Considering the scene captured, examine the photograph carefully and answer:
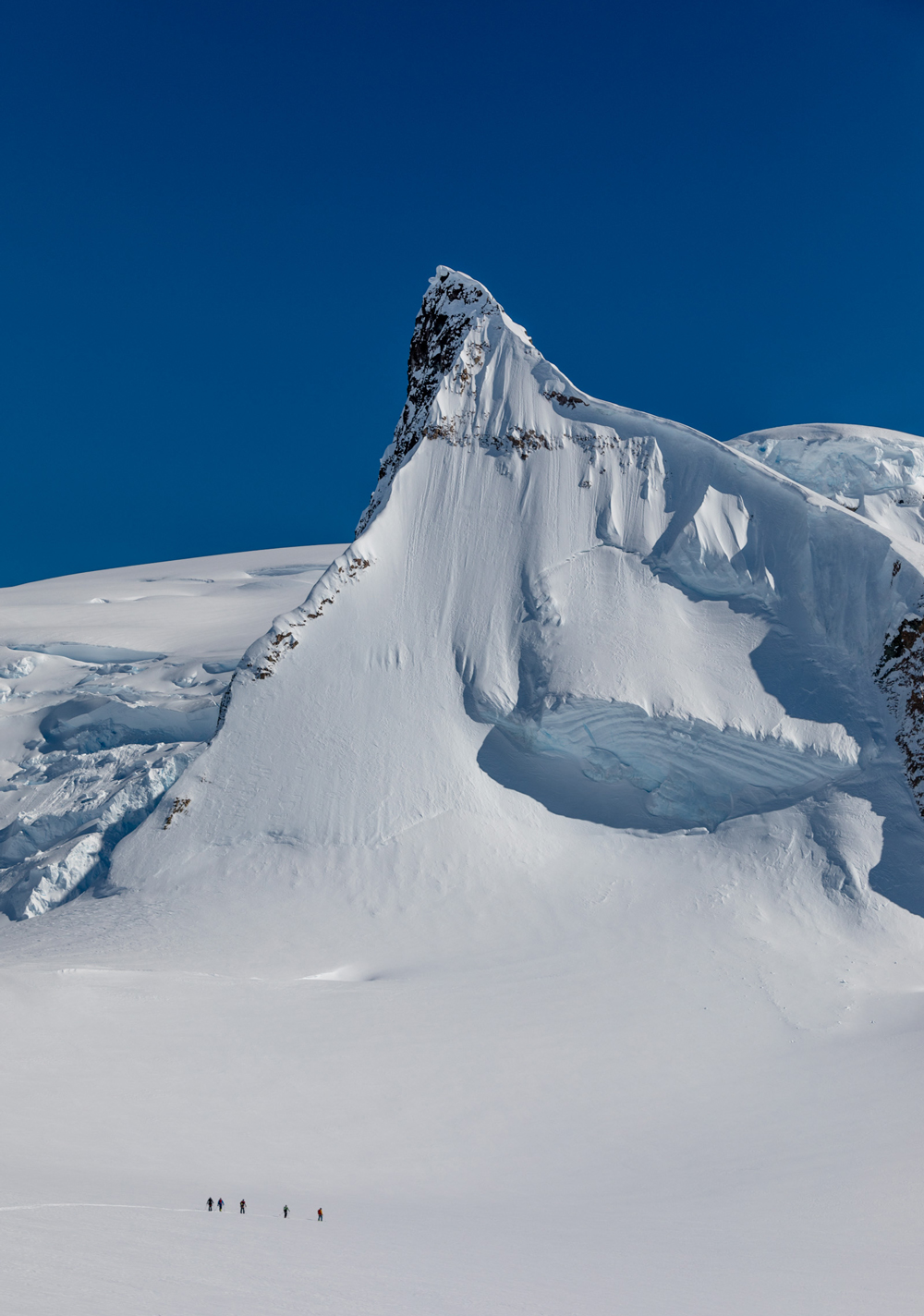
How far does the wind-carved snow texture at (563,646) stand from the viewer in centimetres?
3297

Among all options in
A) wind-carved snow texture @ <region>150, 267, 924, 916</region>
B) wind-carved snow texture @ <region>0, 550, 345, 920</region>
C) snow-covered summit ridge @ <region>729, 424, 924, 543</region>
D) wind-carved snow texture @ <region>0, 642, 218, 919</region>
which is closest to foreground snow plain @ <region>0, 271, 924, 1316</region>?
wind-carved snow texture @ <region>150, 267, 924, 916</region>

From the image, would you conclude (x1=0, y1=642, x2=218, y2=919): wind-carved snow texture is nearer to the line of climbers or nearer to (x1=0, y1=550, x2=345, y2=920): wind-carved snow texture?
(x1=0, y1=550, x2=345, y2=920): wind-carved snow texture

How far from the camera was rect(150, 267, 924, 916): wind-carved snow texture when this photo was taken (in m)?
33.0

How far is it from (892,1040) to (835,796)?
306 inches

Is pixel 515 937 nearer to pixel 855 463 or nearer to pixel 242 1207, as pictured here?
pixel 242 1207

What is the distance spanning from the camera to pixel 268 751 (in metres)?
A: 33.6

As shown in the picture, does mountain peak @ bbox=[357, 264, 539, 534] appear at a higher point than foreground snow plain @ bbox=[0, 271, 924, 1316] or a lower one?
higher

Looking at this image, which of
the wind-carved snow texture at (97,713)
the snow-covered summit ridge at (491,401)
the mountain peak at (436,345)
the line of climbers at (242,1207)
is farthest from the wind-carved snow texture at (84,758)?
the line of climbers at (242,1207)

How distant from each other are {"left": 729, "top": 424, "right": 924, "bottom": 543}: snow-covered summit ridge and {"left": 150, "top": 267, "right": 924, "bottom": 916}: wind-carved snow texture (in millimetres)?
7579

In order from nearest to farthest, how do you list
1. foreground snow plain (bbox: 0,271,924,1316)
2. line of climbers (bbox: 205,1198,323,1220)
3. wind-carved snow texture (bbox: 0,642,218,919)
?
foreground snow plain (bbox: 0,271,924,1316) < line of climbers (bbox: 205,1198,323,1220) < wind-carved snow texture (bbox: 0,642,218,919)

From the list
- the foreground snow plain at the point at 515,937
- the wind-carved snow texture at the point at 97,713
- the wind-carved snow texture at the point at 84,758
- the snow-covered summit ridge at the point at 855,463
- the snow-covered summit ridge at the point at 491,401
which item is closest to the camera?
the foreground snow plain at the point at 515,937

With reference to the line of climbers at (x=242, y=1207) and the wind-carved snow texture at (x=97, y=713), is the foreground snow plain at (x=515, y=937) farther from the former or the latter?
the wind-carved snow texture at (x=97, y=713)

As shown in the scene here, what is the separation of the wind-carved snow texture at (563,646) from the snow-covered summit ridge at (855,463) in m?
7.58

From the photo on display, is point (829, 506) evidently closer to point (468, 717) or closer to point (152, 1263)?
point (468, 717)
